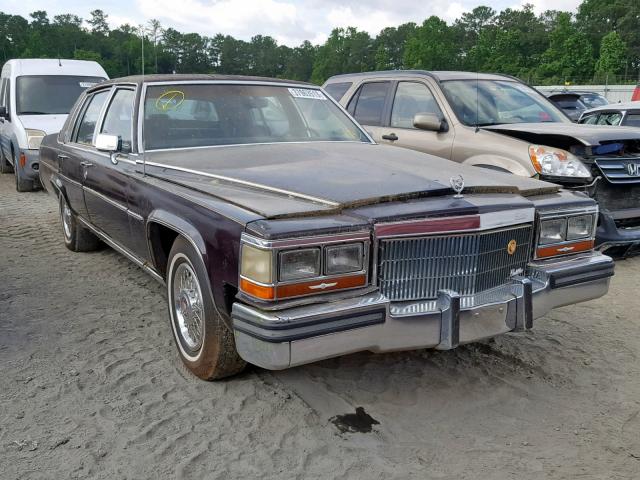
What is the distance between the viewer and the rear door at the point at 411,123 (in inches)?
245

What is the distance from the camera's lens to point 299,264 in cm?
259

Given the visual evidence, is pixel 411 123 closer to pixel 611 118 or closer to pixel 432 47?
pixel 611 118

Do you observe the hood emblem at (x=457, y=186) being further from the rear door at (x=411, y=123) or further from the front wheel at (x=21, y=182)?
the front wheel at (x=21, y=182)

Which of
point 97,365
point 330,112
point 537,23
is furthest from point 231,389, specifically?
point 537,23

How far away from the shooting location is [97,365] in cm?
352

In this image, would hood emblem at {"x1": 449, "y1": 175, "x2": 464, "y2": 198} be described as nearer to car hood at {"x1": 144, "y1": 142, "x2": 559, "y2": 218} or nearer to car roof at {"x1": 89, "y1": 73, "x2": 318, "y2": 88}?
car hood at {"x1": 144, "y1": 142, "x2": 559, "y2": 218}

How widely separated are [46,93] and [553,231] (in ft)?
29.9

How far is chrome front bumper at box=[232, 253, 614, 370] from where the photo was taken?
252 cm

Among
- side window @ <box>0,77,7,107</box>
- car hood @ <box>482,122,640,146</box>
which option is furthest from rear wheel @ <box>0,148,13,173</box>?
car hood @ <box>482,122,640,146</box>

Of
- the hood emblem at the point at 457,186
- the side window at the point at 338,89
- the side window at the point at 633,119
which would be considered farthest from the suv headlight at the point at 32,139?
the side window at the point at 633,119

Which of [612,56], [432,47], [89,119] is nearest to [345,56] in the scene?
[432,47]

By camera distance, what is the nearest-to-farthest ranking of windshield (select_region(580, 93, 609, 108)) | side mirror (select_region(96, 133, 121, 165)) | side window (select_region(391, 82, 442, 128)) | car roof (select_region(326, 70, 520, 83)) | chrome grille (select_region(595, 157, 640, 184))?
side mirror (select_region(96, 133, 121, 165)), chrome grille (select_region(595, 157, 640, 184)), side window (select_region(391, 82, 442, 128)), car roof (select_region(326, 70, 520, 83)), windshield (select_region(580, 93, 609, 108))

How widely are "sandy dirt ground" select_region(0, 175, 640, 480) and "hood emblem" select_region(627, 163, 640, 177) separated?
177 cm

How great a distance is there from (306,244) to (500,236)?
1.09 meters
